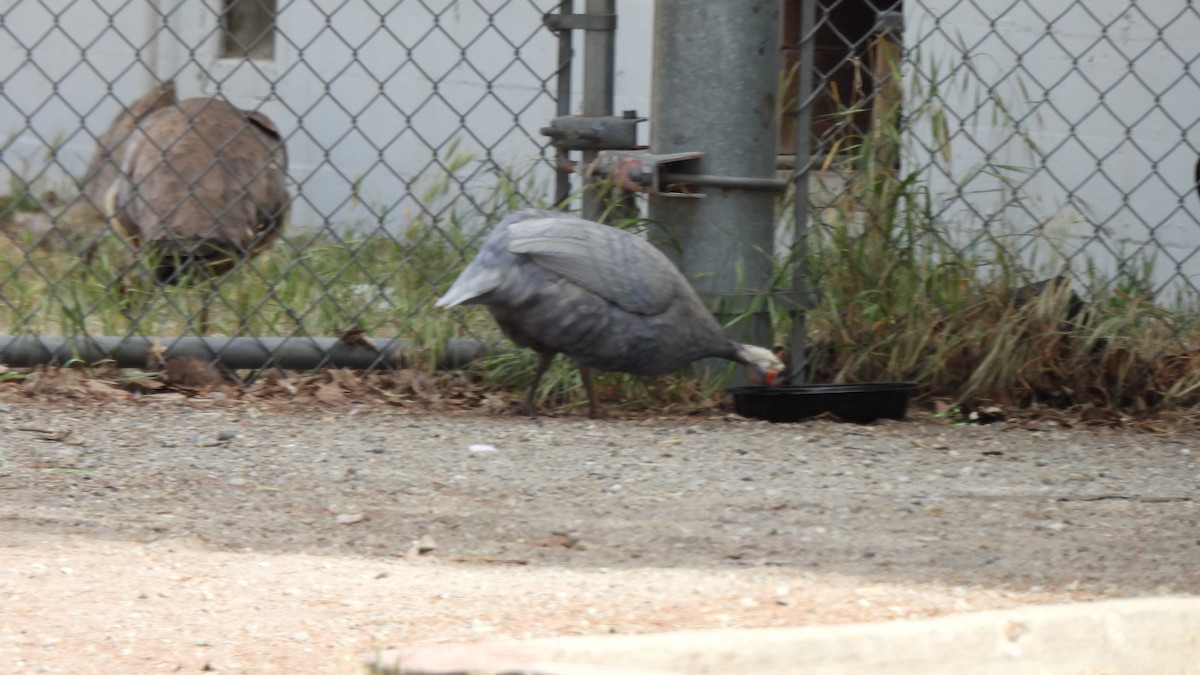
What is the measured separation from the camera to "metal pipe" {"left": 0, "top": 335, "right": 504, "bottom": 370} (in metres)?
3.96

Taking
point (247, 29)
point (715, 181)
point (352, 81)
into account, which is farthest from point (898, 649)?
point (247, 29)

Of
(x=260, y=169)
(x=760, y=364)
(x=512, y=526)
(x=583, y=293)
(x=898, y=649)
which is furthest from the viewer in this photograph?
(x=260, y=169)

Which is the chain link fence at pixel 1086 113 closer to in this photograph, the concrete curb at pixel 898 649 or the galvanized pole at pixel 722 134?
the galvanized pole at pixel 722 134

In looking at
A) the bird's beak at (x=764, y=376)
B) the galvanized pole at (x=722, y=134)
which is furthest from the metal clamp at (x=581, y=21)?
the bird's beak at (x=764, y=376)

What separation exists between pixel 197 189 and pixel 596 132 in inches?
64.8

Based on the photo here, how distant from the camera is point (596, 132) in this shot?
389 cm

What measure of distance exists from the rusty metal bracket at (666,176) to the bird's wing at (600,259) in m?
0.20

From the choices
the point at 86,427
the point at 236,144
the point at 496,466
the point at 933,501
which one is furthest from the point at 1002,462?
the point at 236,144

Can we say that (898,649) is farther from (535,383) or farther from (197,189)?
(197,189)

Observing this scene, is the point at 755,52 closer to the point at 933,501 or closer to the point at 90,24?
the point at 933,501

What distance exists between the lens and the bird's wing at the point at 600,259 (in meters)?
3.56

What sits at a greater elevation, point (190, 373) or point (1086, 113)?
point (1086, 113)

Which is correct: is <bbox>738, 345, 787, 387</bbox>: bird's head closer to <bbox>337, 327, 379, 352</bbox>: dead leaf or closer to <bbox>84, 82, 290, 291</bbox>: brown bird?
<bbox>337, 327, 379, 352</bbox>: dead leaf

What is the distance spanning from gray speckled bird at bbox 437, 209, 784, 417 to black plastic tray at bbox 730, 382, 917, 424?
0.82 ft
